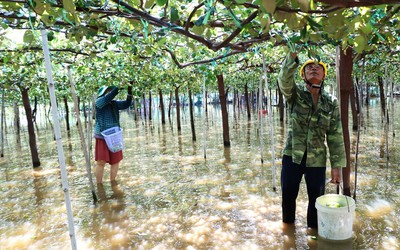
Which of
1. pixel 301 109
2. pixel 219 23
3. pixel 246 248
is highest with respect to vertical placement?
pixel 219 23

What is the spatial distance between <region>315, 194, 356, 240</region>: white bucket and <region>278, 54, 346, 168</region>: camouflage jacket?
422 mm

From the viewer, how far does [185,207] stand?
4.73 m

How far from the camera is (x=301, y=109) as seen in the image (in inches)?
131

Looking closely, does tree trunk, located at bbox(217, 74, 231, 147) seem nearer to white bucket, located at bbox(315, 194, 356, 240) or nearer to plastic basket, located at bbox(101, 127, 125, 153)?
plastic basket, located at bbox(101, 127, 125, 153)

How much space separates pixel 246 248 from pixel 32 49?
3.96 metres

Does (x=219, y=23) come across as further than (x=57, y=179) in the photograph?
No

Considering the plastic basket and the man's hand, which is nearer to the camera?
the man's hand

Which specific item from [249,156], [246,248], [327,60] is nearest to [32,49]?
[246,248]

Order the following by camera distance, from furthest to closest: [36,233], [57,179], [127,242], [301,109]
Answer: [57,179], [36,233], [127,242], [301,109]

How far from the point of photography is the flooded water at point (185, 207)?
3.64 meters

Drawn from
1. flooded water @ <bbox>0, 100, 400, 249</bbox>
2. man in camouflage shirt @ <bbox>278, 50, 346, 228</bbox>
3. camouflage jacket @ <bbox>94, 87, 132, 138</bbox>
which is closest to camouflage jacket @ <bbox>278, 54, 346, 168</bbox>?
man in camouflage shirt @ <bbox>278, 50, 346, 228</bbox>

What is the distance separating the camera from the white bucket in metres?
3.25

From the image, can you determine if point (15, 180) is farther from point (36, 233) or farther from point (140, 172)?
point (36, 233)

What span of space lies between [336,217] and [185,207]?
7.21 feet
